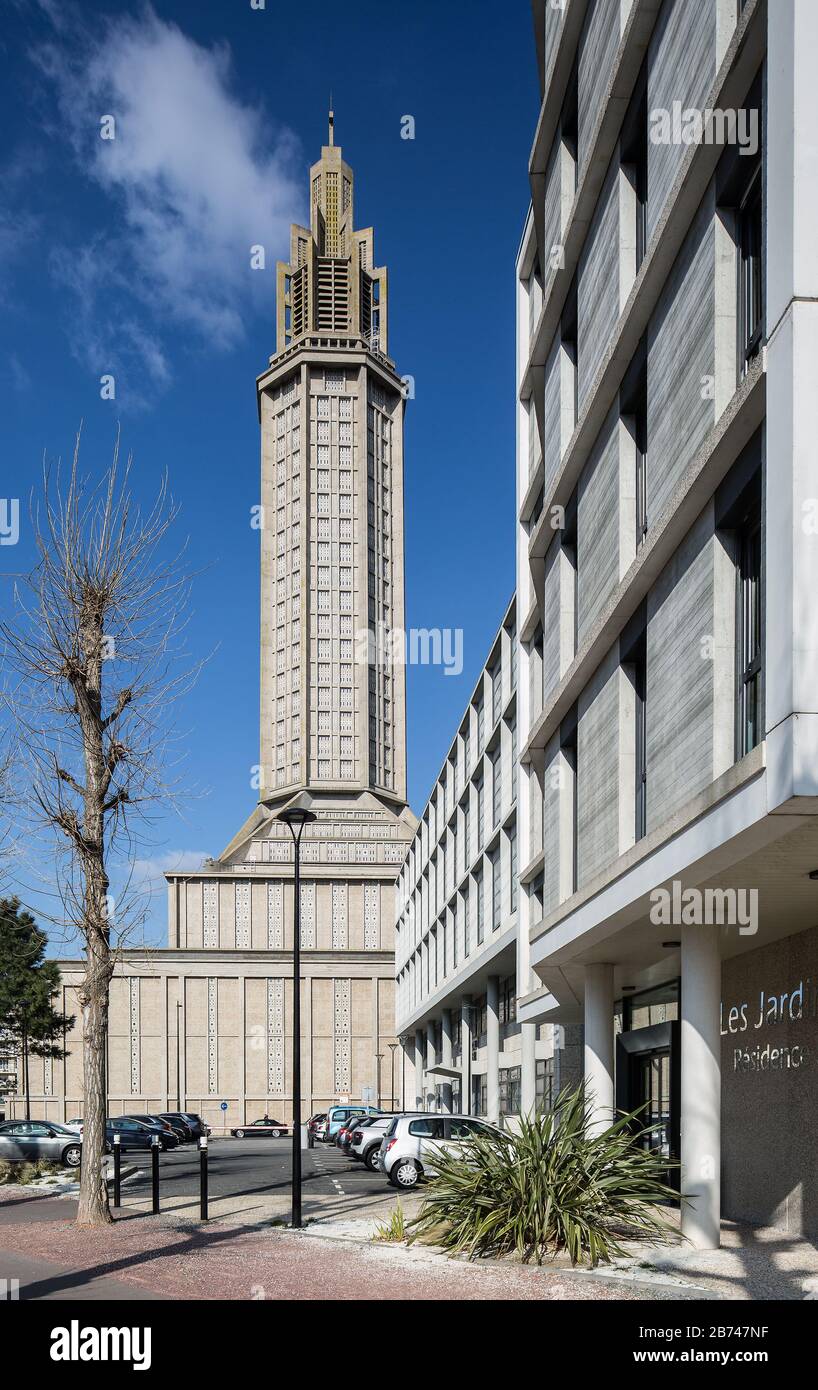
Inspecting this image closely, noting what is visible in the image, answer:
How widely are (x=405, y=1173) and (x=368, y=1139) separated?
28.0 ft

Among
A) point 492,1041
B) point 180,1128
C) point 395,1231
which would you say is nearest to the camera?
point 395,1231

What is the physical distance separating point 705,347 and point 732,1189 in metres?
11.6

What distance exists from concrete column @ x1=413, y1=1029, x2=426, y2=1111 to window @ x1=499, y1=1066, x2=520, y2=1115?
99.3 feet

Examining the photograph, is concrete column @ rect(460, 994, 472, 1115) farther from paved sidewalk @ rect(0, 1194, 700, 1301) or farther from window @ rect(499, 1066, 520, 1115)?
paved sidewalk @ rect(0, 1194, 700, 1301)

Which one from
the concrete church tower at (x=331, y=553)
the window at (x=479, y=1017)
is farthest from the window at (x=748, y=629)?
the concrete church tower at (x=331, y=553)

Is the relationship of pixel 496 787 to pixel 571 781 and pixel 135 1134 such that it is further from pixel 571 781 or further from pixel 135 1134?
pixel 571 781

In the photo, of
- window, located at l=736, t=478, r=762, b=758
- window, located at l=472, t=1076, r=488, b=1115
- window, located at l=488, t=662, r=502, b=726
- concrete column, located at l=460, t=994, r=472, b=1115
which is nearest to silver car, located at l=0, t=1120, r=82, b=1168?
window, located at l=488, t=662, r=502, b=726

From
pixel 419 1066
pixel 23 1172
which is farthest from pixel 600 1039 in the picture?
pixel 419 1066

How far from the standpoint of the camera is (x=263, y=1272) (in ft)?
41.7

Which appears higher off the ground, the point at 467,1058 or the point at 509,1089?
the point at 509,1089

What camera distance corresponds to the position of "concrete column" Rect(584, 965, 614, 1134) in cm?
2167

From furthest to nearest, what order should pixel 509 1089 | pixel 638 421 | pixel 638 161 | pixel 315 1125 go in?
1. pixel 315 1125
2. pixel 509 1089
3. pixel 638 161
4. pixel 638 421
